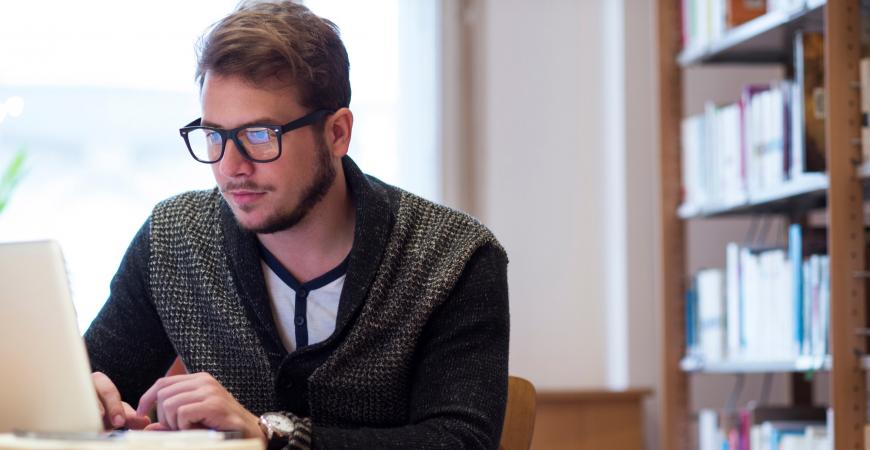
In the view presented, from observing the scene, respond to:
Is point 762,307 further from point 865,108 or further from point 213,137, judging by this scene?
point 213,137

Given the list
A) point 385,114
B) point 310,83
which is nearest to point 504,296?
point 310,83

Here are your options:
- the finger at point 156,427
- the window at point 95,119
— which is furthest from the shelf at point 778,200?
the finger at point 156,427

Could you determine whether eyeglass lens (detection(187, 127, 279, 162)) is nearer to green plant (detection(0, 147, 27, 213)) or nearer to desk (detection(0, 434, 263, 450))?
desk (detection(0, 434, 263, 450))

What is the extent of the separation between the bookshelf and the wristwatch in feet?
4.80

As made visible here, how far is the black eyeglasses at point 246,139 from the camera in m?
1.54

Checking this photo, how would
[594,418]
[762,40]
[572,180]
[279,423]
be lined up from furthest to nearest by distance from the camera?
[572,180] < [594,418] < [762,40] < [279,423]

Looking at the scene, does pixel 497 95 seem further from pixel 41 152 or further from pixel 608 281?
pixel 41 152

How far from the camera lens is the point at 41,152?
11.1ft

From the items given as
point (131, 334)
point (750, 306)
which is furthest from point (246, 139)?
point (750, 306)

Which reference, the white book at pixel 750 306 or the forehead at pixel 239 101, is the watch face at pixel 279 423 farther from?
the white book at pixel 750 306

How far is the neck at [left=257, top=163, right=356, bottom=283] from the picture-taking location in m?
1.68

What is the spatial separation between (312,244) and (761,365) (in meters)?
1.50

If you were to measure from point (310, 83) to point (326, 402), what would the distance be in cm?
43

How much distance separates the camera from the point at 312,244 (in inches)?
66.4
